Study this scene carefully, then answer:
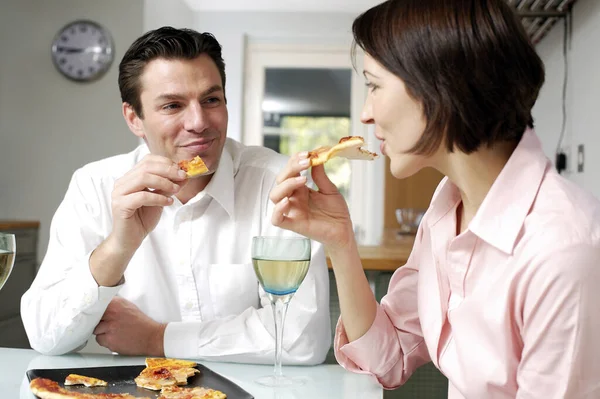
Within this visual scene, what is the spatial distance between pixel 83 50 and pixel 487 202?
4133 mm

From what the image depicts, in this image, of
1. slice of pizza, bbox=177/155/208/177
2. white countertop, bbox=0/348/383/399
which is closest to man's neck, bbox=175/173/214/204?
slice of pizza, bbox=177/155/208/177

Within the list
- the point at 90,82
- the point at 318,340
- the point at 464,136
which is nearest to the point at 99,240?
the point at 318,340

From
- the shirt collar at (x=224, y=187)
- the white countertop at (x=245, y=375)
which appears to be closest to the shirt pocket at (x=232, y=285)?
the shirt collar at (x=224, y=187)

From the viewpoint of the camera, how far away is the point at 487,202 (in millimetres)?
1111

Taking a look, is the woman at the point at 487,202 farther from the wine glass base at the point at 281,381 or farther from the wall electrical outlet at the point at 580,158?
the wall electrical outlet at the point at 580,158

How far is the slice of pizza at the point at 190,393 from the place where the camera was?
1.07m

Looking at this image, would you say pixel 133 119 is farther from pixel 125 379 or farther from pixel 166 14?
pixel 166 14

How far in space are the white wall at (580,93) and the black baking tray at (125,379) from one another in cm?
295

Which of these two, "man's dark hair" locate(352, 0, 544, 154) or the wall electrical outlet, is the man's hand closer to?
"man's dark hair" locate(352, 0, 544, 154)

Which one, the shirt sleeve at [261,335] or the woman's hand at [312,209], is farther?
the shirt sleeve at [261,335]

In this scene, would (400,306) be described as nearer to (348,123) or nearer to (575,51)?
(575,51)

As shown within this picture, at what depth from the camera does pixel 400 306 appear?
1426 millimetres

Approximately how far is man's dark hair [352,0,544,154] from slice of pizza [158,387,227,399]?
51 cm

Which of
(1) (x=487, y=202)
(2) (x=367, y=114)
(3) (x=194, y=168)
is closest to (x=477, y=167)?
(1) (x=487, y=202)
